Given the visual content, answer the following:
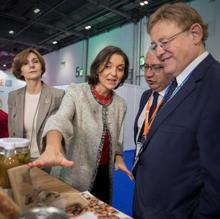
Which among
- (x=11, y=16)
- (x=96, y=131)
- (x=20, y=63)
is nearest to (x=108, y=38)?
(x=11, y=16)

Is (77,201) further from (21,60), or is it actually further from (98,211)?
(21,60)

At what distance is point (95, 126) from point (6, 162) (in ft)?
2.23

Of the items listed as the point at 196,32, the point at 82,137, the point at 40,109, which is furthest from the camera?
the point at 40,109

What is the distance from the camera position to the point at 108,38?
10.6 meters

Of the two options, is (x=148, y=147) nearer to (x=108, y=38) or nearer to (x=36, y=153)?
(x=36, y=153)

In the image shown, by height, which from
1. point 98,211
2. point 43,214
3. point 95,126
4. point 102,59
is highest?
point 102,59

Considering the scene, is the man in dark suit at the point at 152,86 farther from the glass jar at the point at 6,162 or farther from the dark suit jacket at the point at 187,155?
the glass jar at the point at 6,162

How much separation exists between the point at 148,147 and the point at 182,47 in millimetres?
421

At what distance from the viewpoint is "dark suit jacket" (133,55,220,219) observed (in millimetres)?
877

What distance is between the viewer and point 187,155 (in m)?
0.94

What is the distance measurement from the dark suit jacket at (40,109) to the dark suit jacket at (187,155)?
1083 millimetres

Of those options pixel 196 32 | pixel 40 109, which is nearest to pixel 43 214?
pixel 196 32

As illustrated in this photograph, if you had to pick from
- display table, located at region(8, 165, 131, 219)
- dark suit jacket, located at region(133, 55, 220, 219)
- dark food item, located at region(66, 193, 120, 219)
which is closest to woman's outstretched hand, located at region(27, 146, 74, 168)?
display table, located at region(8, 165, 131, 219)

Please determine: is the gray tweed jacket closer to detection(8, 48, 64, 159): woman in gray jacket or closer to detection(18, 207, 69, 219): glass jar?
detection(8, 48, 64, 159): woman in gray jacket
